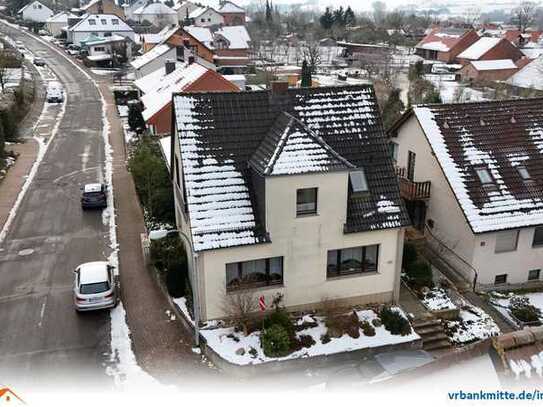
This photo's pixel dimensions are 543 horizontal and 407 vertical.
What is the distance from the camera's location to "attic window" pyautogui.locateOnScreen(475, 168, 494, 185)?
23.5 metres

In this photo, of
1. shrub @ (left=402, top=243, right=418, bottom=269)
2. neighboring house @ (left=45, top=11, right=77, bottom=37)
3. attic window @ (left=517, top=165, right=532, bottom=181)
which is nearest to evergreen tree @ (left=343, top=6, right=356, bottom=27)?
neighboring house @ (left=45, top=11, right=77, bottom=37)

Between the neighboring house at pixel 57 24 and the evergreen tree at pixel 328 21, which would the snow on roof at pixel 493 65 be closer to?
the evergreen tree at pixel 328 21

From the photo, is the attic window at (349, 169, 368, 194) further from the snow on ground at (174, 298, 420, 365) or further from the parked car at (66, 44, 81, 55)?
the parked car at (66, 44, 81, 55)

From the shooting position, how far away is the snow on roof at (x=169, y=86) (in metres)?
42.7

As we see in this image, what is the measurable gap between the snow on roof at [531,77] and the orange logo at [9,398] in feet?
206

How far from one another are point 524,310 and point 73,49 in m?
102

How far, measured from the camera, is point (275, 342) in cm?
1828

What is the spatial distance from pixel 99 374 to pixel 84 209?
15.1 metres

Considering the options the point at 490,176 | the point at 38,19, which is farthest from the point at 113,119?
the point at 38,19

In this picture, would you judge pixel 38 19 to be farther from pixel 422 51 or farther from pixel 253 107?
pixel 253 107

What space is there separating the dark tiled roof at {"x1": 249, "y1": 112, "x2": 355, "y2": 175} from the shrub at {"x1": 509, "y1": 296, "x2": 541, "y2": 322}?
29.8 feet

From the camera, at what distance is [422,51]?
114m

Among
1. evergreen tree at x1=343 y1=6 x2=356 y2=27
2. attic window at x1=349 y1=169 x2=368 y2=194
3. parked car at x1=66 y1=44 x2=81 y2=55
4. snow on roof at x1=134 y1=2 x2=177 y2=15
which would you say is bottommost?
attic window at x1=349 y1=169 x2=368 y2=194

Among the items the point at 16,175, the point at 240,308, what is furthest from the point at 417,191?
the point at 16,175
